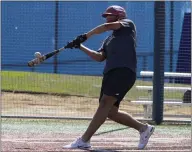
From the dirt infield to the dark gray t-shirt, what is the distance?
1.01m

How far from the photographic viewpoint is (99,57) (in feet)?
24.7

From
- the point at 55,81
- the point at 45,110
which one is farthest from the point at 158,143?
the point at 55,81

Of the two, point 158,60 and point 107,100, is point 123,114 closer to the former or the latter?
point 107,100

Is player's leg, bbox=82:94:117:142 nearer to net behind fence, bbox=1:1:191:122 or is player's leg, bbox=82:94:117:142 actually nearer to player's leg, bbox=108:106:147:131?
player's leg, bbox=108:106:147:131

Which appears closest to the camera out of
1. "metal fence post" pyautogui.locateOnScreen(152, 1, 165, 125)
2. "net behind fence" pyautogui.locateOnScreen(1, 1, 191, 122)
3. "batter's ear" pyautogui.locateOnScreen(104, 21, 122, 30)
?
"batter's ear" pyautogui.locateOnScreen(104, 21, 122, 30)

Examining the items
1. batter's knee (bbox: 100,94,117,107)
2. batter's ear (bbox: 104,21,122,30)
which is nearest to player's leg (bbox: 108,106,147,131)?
batter's knee (bbox: 100,94,117,107)

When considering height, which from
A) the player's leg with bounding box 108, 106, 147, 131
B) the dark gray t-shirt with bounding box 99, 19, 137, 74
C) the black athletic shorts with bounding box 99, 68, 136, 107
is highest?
the dark gray t-shirt with bounding box 99, 19, 137, 74

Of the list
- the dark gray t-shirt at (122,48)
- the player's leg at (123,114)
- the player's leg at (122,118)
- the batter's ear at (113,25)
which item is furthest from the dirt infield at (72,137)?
the batter's ear at (113,25)

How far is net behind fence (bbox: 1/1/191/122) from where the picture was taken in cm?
1267

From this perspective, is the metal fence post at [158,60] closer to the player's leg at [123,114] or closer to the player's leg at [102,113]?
the player's leg at [123,114]

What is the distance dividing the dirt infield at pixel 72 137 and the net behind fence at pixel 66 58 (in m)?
1.44

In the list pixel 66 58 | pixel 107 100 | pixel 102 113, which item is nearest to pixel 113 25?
pixel 107 100

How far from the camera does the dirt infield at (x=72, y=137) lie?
719 cm

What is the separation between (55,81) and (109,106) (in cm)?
735
